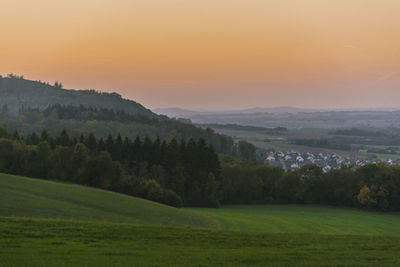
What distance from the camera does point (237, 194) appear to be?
88000 millimetres

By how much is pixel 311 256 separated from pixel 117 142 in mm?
69252

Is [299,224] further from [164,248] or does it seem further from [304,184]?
[304,184]

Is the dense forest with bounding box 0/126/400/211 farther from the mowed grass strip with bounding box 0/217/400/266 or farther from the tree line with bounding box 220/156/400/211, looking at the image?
the mowed grass strip with bounding box 0/217/400/266

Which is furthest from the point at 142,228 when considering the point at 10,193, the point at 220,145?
the point at 220,145

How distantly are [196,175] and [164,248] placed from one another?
208ft

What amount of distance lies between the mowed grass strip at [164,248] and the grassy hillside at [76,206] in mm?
9162

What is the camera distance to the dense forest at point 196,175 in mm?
66312

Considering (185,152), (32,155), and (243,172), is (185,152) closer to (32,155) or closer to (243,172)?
(243,172)

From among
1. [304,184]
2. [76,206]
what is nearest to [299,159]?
[304,184]

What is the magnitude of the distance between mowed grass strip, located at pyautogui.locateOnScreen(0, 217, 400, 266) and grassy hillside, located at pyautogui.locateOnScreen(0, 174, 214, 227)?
361 inches

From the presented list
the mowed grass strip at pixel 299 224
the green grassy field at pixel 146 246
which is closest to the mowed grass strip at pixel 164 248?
the green grassy field at pixel 146 246

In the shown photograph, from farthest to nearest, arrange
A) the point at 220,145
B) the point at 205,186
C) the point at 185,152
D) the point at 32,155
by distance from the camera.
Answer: the point at 220,145, the point at 185,152, the point at 205,186, the point at 32,155

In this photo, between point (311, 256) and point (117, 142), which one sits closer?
point (311, 256)

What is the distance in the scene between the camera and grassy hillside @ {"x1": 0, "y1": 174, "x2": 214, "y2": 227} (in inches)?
1324
